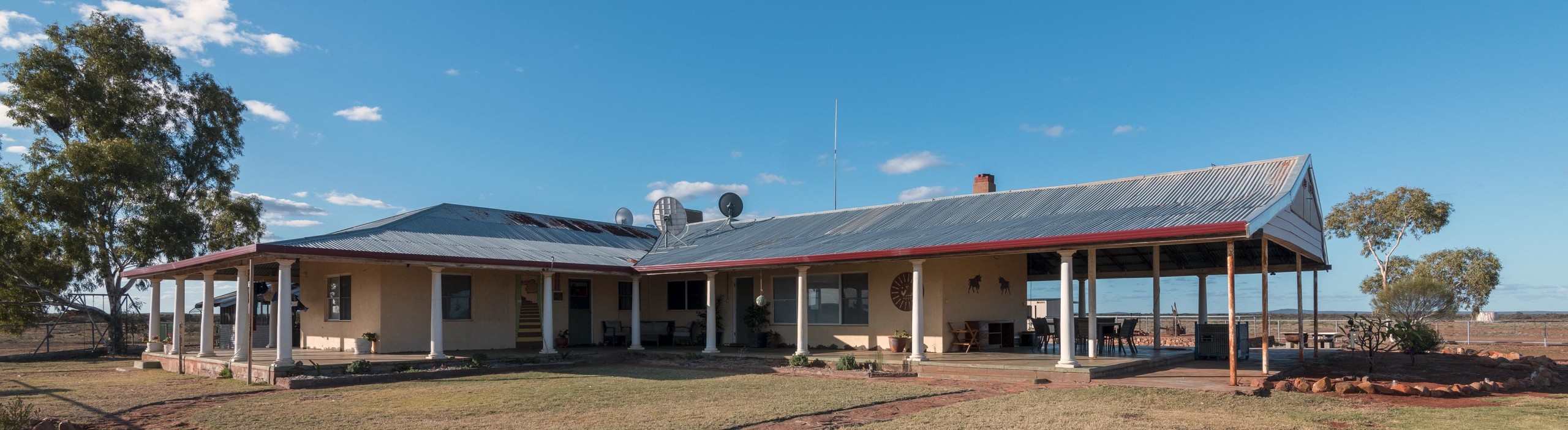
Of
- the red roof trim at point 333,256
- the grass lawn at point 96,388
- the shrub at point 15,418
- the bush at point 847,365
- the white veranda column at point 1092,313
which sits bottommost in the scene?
the grass lawn at point 96,388

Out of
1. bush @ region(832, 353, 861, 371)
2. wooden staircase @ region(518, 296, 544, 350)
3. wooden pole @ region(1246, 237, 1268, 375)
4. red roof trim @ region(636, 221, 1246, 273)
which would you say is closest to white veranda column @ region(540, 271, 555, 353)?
wooden staircase @ region(518, 296, 544, 350)

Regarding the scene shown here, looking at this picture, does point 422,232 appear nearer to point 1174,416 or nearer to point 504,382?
point 504,382

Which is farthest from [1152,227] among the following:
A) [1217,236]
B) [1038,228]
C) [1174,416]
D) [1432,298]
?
[1432,298]

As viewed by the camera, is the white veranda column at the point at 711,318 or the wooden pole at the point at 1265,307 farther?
the white veranda column at the point at 711,318

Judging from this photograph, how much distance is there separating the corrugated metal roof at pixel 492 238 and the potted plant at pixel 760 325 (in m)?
2.62

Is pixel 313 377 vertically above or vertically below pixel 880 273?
below

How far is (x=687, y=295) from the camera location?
19203 millimetres

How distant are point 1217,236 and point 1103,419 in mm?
3280

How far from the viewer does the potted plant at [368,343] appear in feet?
49.9

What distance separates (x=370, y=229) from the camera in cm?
1602

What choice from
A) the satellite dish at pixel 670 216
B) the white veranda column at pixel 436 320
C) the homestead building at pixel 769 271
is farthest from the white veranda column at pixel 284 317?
the satellite dish at pixel 670 216

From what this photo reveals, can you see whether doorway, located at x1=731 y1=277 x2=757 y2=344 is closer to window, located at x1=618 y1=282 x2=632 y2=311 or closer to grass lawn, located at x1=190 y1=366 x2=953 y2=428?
window, located at x1=618 y1=282 x2=632 y2=311

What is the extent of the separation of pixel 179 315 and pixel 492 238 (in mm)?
5382

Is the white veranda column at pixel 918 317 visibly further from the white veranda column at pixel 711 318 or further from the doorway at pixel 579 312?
the doorway at pixel 579 312
